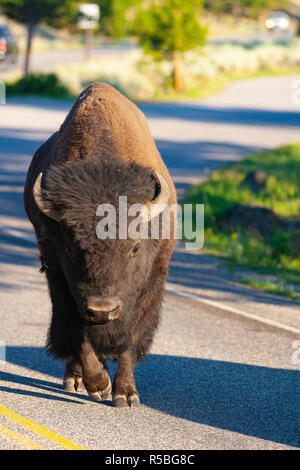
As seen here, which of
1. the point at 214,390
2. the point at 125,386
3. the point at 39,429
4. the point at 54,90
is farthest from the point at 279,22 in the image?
the point at 39,429

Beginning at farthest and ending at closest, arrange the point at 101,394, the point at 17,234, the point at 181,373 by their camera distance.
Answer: the point at 17,234 → the point at 181,373 → the point at 101,394

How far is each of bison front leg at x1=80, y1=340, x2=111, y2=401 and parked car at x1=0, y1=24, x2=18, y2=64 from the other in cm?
4196

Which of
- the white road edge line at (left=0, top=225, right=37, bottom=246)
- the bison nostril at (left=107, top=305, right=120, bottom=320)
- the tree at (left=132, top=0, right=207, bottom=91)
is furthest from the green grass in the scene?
the bison nostril at (left=107, top=305, right=120, bottom=320)

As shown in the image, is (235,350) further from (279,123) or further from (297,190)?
(279,123)

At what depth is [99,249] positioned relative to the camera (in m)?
5.43

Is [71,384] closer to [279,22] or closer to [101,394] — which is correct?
[101,394]

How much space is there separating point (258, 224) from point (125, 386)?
6.83m

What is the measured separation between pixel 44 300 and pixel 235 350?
256 cm

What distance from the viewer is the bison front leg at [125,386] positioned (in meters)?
6.03

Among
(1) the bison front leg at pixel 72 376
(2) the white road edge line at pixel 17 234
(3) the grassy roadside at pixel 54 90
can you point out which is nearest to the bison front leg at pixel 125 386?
(1) the bison front leg at pixel 72 376

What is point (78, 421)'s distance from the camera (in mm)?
5699

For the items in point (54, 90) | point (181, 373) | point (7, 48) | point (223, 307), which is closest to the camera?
point (181, 373)

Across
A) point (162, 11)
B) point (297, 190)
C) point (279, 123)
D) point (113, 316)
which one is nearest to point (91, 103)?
point (113, 316)

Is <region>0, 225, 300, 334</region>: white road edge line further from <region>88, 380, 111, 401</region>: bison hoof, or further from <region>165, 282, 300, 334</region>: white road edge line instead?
<region>88, 380, 111, 401</region>: bison hoof
